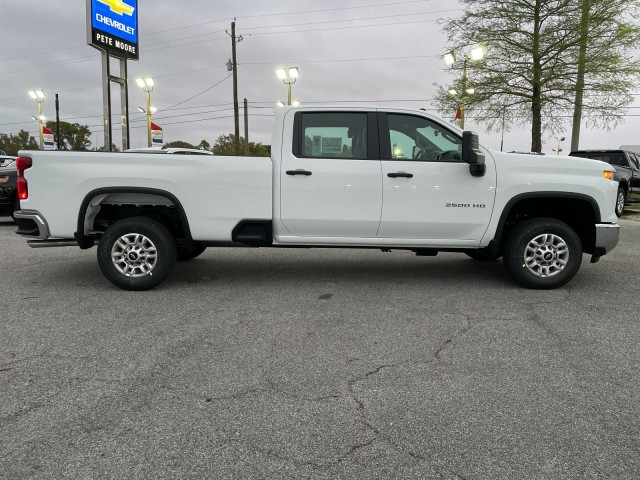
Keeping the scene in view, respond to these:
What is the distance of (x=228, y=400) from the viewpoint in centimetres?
280

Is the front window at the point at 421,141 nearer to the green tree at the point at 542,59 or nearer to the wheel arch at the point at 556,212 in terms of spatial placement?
the wheel arch at the point at 556,212

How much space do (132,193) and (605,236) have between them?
5.15 m

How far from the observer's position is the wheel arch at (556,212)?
5.20 m

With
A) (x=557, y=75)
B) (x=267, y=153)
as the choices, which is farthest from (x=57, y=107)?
(x=267, y=153)

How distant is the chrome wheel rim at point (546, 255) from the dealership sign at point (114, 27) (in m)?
17.9

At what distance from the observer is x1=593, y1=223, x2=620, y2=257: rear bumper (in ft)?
17.2

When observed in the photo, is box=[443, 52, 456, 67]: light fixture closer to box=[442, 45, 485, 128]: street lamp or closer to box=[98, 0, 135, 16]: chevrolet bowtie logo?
box=[442, 45, 485, 128]: street lamp

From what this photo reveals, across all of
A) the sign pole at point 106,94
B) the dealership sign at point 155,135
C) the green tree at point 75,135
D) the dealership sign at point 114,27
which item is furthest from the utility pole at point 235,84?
the green tree at point 75,135

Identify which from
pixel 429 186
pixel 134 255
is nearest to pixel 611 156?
pixel 429 186

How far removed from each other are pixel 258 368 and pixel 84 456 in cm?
122

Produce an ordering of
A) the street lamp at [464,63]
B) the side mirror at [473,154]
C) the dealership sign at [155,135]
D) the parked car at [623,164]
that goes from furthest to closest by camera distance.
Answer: the dealership sign at [155,135] < the street lamp at [464,63] < the parked car at [623,164] < the side mirror at [473,154]

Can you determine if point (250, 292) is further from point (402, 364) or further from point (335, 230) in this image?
point (402, 364)

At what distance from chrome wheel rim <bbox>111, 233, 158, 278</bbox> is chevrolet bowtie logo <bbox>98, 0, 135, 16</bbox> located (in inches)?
657

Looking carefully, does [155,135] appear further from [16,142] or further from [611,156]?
[16,142]
